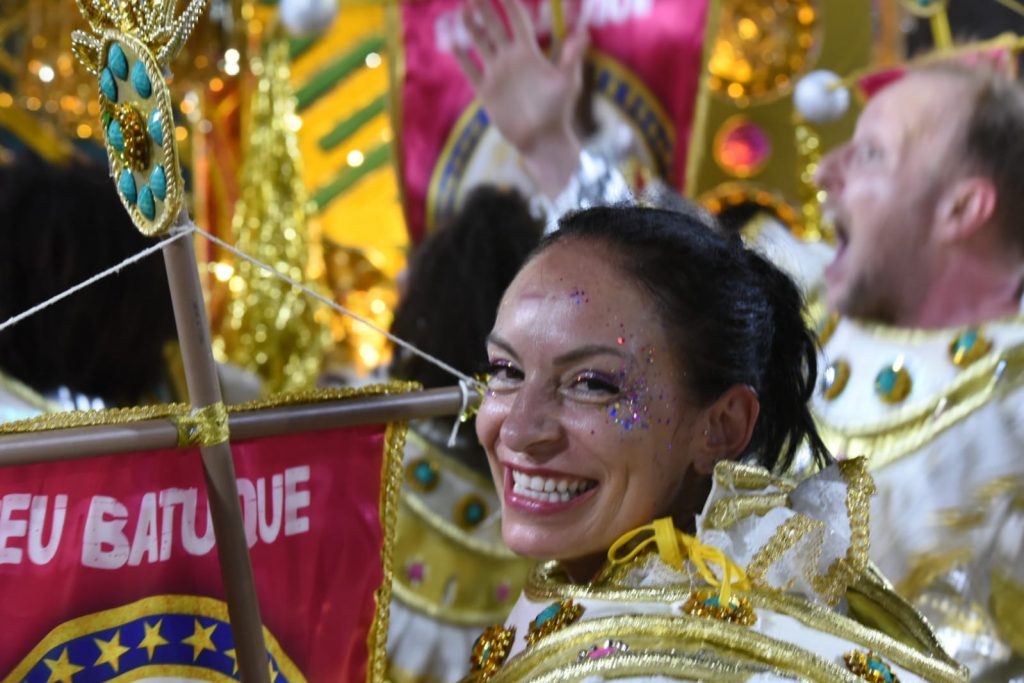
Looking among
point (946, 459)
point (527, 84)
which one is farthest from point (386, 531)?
point (527, 84)

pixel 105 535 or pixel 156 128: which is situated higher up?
pixel 156 128

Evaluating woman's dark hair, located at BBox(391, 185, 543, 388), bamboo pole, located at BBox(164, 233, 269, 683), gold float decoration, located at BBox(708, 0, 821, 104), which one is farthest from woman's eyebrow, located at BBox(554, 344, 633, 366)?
gold float decoration, located at BBox(708, 0, 821, 104)

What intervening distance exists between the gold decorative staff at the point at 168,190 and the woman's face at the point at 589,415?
257 millimetres

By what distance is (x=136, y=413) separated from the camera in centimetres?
139

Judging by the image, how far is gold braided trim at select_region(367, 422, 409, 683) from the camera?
1584 millimetres

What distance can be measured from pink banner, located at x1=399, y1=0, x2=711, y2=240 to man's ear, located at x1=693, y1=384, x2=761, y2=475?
1.60 metres

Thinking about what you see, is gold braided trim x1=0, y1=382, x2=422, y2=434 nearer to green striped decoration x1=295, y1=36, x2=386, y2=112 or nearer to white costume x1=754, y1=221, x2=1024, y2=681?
white costume x1=754, y1=221, x2=1024, y2=681

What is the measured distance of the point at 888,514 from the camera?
2162 mm

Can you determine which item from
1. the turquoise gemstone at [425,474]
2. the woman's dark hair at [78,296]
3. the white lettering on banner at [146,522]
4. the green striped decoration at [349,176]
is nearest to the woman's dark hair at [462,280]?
the turquoise gemstone at [425,474]

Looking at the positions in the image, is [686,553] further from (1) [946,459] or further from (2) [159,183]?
(1) [946,459]

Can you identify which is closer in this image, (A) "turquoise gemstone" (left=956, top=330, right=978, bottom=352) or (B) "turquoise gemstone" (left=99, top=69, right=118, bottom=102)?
(B) "turquoise gemstone" (left=99, top=69, right=118, bottom=102)

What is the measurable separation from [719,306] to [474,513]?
3.13ft

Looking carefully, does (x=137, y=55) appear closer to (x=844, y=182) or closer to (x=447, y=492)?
(x=447, y=492)

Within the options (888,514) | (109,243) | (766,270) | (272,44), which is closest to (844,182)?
(888,514)
